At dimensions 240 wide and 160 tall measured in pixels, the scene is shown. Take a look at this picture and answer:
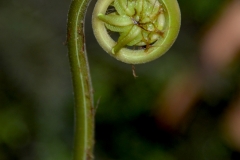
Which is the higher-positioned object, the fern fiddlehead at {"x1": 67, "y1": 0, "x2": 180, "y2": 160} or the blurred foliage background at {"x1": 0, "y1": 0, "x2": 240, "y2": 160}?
the fern fiddlehead at {"x1": 67, "y1": 0, "x2": 180, "y2": 160}

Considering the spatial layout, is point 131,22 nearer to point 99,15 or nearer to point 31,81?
point 99,15

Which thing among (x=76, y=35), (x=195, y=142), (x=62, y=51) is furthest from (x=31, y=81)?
(x=76, y=35)

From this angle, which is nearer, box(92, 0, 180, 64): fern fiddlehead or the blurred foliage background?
box(92, 0, 180, 64): fern fiddlehead

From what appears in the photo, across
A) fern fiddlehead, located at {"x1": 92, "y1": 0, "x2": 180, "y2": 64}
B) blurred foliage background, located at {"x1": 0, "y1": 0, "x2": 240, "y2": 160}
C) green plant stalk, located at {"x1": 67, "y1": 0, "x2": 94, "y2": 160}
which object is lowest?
blurred foliage background, located at {"x1": 0, "y1": 0, "x2": 240, "y2": 160}

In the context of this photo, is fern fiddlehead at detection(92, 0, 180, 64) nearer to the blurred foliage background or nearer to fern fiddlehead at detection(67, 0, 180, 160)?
fern fiddlehead at detection(67, 0, 180, 160)

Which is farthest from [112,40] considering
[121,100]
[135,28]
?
[121,100]

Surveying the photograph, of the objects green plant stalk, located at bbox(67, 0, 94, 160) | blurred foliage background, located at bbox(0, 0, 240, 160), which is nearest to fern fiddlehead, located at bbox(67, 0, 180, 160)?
green plant stalk, located at bbox(67, 0, 94, 160)

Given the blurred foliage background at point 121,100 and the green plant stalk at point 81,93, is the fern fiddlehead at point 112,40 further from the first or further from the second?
the blurred foliage background at point 121,100
